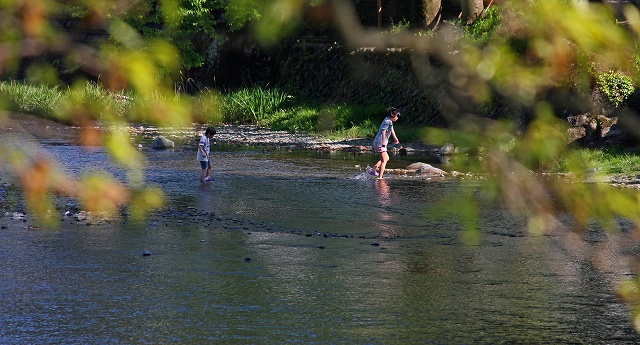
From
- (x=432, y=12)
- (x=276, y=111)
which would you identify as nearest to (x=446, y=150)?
(x=432, y=12)

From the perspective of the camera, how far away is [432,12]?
31812 mm

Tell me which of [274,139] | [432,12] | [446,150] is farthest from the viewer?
[432,12]

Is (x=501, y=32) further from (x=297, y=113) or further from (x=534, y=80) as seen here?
(x=297, y=113)

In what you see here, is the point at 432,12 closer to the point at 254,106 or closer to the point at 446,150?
the point at 254,106

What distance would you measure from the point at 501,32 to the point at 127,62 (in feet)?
4.42

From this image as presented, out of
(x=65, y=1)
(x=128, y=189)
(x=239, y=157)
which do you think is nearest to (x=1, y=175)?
(x=128, y=189)

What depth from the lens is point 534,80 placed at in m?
3.05

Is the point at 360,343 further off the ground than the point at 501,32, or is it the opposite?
the point at 501,32

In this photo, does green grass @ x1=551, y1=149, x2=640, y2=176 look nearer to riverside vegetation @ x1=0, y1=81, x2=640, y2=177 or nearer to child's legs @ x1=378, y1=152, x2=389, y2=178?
child's legs @ x1=378, y1=152, x2=389, y2=178

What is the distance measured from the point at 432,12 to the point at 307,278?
22521mm

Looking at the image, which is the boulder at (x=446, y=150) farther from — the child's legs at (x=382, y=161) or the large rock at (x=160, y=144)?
the large rock at (x=160, y=144)

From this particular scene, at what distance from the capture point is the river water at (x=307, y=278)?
8.42 metres

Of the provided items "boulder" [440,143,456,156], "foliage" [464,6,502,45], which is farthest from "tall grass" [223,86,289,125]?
"foliage" [464,6,502,45]

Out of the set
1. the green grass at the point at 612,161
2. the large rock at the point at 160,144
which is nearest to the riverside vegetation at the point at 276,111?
the large rock at the point at 160,144
